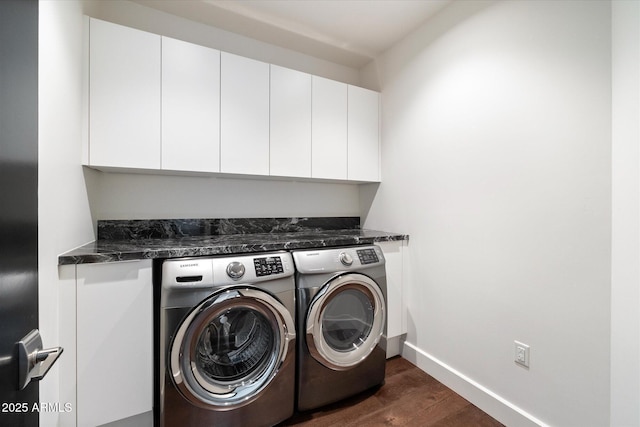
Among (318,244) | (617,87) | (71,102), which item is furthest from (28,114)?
(617,87)

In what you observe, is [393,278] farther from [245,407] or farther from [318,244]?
[245,407]

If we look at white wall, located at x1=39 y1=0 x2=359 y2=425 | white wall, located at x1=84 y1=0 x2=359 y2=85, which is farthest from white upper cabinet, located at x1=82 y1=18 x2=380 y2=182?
white wall, located at x1=84 y1=0 x2=359 y2=85

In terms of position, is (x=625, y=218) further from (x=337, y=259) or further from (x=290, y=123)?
(x=290, y=123)

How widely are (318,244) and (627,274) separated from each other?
1.42m

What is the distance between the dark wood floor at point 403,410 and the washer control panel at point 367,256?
87cm

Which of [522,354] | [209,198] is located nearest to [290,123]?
[209,198]

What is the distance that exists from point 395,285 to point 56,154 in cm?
211

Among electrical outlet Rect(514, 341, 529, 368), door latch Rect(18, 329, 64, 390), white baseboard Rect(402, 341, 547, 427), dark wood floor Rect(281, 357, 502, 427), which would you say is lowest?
dark wood floor Rect(281, 357, 502, 427)

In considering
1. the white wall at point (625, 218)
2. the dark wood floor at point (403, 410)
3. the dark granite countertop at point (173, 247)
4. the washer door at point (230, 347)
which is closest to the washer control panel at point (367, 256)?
the dark granite countertop at point (173, 247)

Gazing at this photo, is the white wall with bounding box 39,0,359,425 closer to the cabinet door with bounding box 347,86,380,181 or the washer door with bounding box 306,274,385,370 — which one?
the cabinet door with bounding box 347,86,380,181

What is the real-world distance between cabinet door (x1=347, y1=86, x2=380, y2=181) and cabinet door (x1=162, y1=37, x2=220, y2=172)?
42.9 inches

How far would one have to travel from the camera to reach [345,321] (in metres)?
1.76

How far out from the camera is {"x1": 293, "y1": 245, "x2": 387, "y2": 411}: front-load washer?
154 centimetres

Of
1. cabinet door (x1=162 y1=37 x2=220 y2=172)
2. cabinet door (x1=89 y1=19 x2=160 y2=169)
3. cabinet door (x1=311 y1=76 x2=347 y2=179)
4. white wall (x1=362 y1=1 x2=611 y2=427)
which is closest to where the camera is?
white wall (x1=362 y1=1 x2=611 y2=427)
